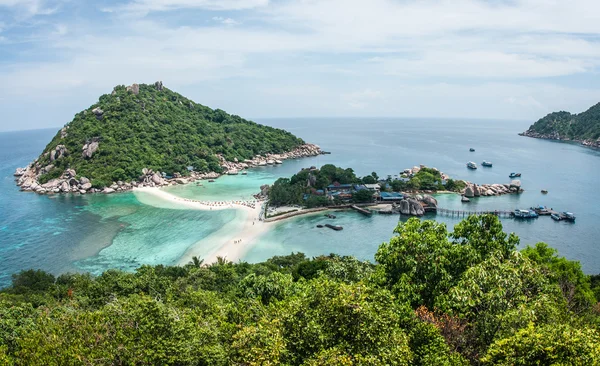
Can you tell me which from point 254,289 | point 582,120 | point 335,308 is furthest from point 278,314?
point 582,120

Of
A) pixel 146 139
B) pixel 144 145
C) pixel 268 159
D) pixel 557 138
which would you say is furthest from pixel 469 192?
pixel 557 138

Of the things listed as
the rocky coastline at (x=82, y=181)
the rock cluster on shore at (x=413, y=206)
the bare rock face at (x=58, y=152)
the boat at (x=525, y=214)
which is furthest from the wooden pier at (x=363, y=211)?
the bare rock face at (x=58, y=152)

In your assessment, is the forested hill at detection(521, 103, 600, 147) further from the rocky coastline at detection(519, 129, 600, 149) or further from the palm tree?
the palm tree

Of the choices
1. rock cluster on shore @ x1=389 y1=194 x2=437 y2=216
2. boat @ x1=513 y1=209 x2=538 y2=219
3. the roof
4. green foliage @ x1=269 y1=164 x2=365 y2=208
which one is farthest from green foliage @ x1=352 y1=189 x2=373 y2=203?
boat @ x1=513 y1=209 x2=538 y2=219

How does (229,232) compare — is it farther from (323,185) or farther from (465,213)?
(465,213)

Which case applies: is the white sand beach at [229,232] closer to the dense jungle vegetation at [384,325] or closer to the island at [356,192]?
the island at [356,192]
